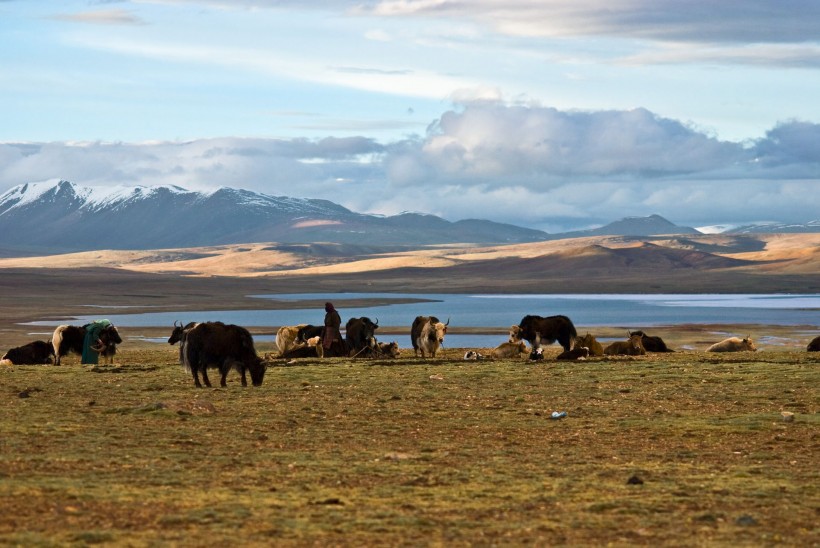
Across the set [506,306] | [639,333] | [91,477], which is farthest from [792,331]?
[91,477]

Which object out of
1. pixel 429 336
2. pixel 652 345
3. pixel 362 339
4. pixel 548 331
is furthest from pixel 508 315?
pixel 362 339

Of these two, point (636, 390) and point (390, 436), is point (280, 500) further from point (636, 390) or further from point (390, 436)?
point (636, 390)

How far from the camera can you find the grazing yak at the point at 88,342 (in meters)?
30.1

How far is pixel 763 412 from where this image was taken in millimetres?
18734

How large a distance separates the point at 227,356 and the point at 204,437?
23.3 ft

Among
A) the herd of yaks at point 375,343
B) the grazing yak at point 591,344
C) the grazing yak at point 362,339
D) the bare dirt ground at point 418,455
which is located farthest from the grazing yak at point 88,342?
the grazing yak at point 591,344

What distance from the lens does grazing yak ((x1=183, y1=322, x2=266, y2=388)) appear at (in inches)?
864

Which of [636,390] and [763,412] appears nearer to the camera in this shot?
[763,412]

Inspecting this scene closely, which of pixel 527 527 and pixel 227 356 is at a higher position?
pixel 227 356

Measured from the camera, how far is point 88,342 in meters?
30.3

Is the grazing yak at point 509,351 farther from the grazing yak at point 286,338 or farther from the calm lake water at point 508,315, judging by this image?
the calm lake water at point 508,315

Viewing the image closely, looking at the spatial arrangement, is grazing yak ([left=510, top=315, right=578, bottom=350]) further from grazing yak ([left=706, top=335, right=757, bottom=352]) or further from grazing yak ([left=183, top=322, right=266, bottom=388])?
grazing yak ([left=183, top=322, right=266, bottom=388])

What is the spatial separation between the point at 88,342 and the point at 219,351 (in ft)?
31.4

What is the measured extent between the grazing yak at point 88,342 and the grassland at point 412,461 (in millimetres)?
5686
